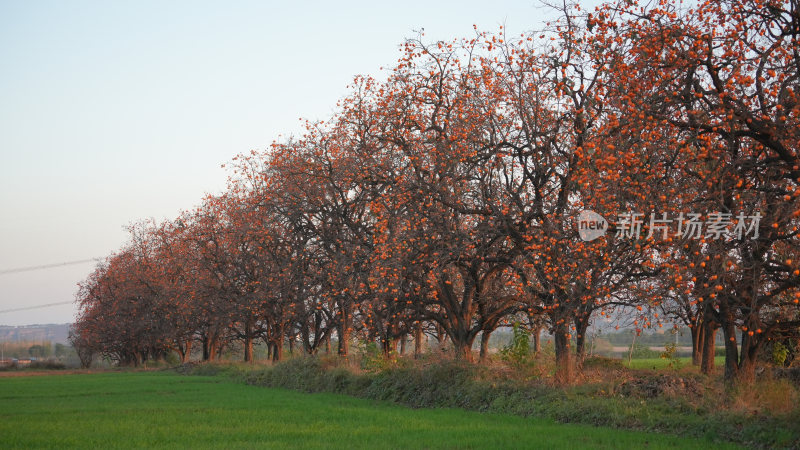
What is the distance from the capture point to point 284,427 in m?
17.9

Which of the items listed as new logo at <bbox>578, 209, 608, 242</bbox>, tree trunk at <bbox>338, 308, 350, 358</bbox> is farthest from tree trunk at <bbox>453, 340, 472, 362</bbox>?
tree trunk at <bbox>338, 308, 350, 358</bbox>

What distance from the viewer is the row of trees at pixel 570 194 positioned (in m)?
13.6

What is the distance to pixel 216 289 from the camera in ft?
157

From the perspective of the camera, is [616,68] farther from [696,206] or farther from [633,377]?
[633,377]

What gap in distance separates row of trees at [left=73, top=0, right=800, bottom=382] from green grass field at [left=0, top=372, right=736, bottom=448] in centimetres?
301

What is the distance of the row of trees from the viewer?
1355cm

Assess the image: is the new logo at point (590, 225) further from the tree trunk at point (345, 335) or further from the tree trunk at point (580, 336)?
the tree trunk at point (345, 335)

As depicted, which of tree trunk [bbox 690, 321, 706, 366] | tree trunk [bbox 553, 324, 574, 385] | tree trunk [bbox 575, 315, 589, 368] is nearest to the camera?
tree trunk [bbox 575, 315, 589, 368]

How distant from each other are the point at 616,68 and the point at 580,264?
474 cm

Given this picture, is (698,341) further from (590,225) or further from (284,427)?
(284,427)

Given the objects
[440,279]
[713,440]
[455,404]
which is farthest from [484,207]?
[713,440]

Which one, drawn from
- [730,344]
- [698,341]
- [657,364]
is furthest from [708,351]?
[657,364]

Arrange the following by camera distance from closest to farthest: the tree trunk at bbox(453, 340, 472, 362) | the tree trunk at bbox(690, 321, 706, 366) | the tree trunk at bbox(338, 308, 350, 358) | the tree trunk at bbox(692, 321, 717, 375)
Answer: the tree trunk at bbox(692, 321, 717, 375) < the tree trunk at bbox(453, 340, 472, 362) < the tree trunk at bbox(690, 321, 706, 366) < the tree trunk at bbox(338, 308, 350, 358)

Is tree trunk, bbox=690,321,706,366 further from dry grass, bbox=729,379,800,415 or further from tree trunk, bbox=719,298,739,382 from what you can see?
dry grass, bbox=729,379,800,415
